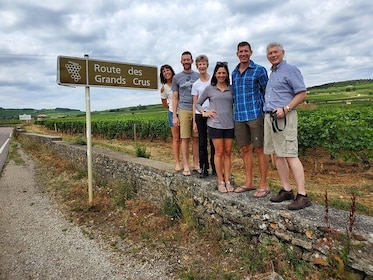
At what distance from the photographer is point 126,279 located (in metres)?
3.18

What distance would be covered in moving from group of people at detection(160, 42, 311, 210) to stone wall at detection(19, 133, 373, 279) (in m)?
0.17

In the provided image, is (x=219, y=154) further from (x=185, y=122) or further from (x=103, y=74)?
(x=103, y=74)

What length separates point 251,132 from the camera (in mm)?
3615

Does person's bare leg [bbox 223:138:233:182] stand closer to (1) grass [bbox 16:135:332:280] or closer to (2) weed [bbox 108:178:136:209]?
(1) grass [bbox 16:135:332:280]

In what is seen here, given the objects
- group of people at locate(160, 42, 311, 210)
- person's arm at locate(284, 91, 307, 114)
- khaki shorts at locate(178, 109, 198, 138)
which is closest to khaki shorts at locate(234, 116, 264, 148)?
group of people at locate(160, 42, 311, 210)

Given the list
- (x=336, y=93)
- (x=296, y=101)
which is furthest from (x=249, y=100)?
(x=336, y=93)

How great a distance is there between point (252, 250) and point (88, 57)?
13.3 feet

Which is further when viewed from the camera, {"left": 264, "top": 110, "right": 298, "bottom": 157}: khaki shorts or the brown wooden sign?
the brown wooden sign

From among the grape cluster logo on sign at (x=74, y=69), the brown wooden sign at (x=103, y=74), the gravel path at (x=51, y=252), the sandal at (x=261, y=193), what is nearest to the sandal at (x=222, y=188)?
the sandal at (x=261, y=193)

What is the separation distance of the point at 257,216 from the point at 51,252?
104 inches

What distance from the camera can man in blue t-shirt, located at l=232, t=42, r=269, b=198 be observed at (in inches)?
138

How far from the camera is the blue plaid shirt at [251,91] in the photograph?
11.5 ft

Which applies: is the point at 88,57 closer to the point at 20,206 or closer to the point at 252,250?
the point at 20,206

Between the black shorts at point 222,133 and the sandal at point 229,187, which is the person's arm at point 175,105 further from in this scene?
the sandal at point 229,187
